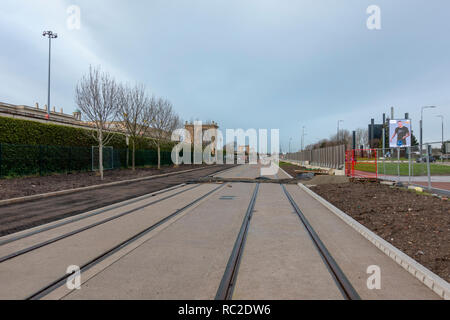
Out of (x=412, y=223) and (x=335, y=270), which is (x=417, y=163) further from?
(x=335, y=270)

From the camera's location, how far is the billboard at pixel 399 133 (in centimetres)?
3241

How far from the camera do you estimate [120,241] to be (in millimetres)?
5691

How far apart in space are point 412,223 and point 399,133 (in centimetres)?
3037

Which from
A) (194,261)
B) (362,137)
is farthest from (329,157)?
(362,137)

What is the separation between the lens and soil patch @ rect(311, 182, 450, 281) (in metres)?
4.59

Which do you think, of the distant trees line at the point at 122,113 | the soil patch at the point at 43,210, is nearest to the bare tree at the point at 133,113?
the distant trees line at the point at 122,113

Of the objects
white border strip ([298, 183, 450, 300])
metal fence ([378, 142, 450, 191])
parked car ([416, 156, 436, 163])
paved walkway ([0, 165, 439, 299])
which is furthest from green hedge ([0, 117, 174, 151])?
parked car ([416, 156, 436, 163])

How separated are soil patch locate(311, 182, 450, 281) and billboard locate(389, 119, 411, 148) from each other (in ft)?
87.0

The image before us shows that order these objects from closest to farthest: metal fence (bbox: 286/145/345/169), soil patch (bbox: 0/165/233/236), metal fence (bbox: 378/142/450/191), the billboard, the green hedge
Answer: soil patch (bbox: 0/165/233/236) < metal fence (bbox: 378/142/450/191) < the green hedge < metal fence (bbox: 286/145/345/169) < the billboard

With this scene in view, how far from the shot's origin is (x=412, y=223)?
6.51 m

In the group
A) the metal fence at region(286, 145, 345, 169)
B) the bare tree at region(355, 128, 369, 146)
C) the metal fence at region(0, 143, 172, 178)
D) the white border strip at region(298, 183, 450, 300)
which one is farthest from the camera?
the bare tree at region(355, 128, 369, 146)

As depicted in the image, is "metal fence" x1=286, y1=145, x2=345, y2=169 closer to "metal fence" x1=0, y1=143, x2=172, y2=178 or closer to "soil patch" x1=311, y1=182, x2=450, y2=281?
"soil patch" x1=311, y1=182, x2=450, y2=281
